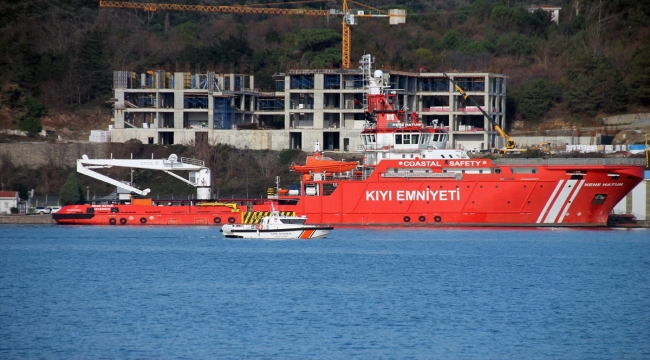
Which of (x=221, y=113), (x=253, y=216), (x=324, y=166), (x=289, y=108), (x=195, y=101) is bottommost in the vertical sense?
(x=253, y=216)

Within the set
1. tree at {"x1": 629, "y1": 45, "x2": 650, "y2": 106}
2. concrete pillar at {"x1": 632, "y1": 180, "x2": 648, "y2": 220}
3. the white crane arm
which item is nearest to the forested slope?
tree at {"x1": 629, "y1": 45, "x2": 650, "y2": 106}

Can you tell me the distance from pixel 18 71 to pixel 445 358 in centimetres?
6864

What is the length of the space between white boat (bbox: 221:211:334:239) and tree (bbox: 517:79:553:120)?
39.7 metres

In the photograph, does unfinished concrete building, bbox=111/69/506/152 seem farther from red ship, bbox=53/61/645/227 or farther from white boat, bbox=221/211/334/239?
white boat, bbox=221/211/334/239

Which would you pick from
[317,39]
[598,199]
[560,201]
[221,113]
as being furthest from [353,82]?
[598,199]

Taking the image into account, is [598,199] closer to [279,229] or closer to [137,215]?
[279,229]

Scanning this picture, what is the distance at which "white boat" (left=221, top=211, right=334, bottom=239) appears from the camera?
4862cm

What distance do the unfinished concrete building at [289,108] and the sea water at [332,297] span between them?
29.1 metres

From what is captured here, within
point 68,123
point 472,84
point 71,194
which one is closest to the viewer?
point 71,194

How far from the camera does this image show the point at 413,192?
52906 mm

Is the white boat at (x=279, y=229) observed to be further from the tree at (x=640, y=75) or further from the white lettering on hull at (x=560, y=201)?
the tree at (x=640, y=75)

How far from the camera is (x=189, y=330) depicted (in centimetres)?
2791

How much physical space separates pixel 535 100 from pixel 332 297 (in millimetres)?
54810

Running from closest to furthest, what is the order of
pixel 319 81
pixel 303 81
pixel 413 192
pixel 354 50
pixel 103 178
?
pixel 413 192 < pixel 103 178 < pixel 319 81 < pixel 303 81 < pixel 354 50
